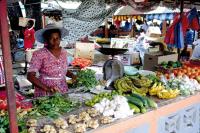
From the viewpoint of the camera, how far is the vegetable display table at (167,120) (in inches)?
117

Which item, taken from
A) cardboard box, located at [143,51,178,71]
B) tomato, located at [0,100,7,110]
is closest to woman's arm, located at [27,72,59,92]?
tomato, located at [0,100,7,110]

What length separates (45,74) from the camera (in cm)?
379

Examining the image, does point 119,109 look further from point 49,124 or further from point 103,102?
point 49,124

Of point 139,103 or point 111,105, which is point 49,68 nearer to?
point 111,105

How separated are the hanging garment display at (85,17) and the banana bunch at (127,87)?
1.70 meters

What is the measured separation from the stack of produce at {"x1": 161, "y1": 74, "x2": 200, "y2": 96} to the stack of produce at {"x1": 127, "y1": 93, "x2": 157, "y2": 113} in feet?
2.21

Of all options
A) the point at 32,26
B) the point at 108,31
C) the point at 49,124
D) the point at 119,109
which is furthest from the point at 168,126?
the point at 108,31

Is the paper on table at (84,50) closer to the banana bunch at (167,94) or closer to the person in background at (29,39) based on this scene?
the person in background at (29,39)

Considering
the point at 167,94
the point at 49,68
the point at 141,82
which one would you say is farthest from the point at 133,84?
the point at 49,68

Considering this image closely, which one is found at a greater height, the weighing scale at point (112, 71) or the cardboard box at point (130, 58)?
the weighing scale at point (112, 71)

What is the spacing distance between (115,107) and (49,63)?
1.17m

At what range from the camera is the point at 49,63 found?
12.3 ft

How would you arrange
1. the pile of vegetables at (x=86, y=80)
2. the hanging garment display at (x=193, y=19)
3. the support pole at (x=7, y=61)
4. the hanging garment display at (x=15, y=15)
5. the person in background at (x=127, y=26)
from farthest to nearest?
the person in background at (x=127, y=26)
the hanging garment display at (x=15, y=15)
the hanging garment display at (x=193, y=19)
the pile of vegetables at (x=86, y=80)
the support pole at (x=7, y=61)

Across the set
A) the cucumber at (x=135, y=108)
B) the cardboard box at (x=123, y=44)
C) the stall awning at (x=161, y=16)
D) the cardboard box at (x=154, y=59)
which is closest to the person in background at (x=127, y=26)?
the stall awning at (x=161, y=16)
